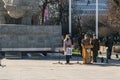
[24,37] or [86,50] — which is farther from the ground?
[24,37]

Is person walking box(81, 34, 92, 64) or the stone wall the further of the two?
the stone wall

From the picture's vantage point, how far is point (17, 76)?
69.1 feet

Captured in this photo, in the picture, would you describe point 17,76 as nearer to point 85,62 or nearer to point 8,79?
point 8,79

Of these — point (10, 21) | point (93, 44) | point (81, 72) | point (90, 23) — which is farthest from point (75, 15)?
point (81, 72)

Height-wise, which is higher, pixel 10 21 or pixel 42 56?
pixel 10 21

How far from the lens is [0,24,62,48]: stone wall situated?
34.6m

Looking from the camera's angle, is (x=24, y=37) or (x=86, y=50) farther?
(x=24, y=37)

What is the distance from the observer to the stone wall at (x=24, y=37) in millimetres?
34562

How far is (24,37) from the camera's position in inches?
1364

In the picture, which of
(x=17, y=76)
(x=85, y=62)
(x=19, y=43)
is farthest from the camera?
(x=19, y=43)

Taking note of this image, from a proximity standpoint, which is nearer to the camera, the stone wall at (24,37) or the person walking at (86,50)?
the person walking at (86,50)

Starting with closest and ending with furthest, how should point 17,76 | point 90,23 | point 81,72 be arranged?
1. point 17,76
2. point 81,72
3. point 90,23

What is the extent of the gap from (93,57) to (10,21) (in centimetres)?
931

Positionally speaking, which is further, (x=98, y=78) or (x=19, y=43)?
(x=19, y=43)
